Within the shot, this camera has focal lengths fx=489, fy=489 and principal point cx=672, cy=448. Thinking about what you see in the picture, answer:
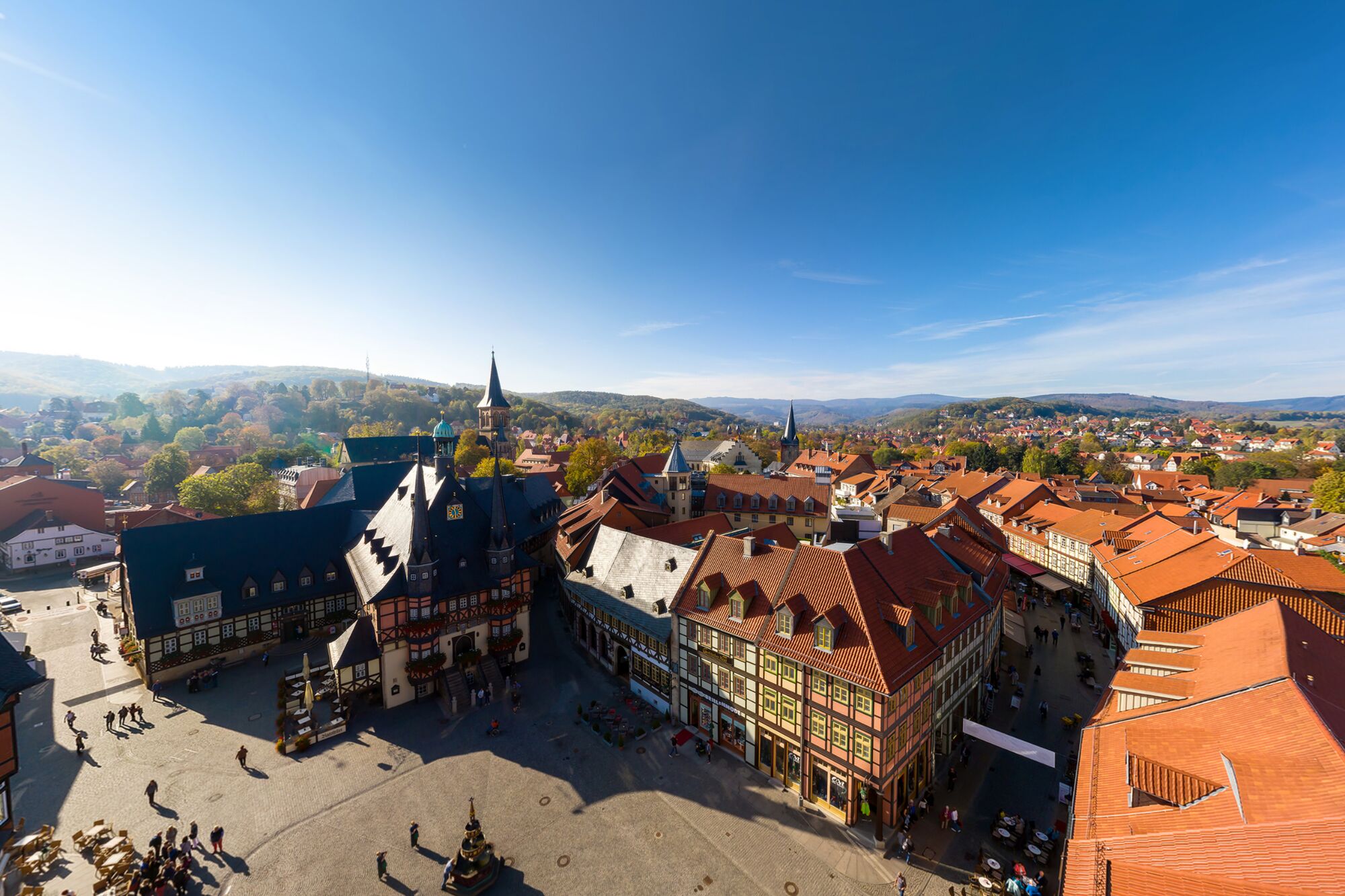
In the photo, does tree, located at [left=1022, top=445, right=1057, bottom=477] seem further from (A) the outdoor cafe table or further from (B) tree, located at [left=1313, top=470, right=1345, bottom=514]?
(A) the outdoor cafe table

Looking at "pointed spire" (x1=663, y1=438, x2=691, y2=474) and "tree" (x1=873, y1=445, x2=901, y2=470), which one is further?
"tree" (x1=873, y1=445, x2=901, y2=470)

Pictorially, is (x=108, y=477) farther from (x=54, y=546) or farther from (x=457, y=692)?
(x=457, y=692)

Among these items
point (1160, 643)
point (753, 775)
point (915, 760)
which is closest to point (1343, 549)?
point (1160, 643)

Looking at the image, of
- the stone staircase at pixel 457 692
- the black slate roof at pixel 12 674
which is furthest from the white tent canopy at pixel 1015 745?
the black slate roof at pixel 12 674

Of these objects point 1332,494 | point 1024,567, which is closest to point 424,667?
point 1024,567

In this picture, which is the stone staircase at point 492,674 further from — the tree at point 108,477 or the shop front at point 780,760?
the tree at point 108,477

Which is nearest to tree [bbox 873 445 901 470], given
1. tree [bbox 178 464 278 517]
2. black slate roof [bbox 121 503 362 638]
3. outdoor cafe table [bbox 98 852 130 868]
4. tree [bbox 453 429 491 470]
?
tree [bbox 453 429 491 470]
